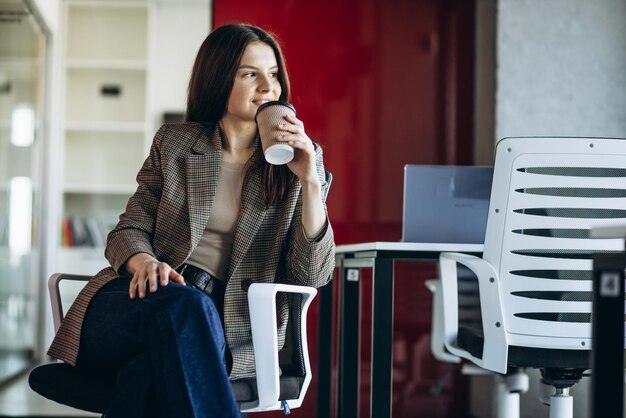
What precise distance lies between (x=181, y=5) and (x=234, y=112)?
4.44m

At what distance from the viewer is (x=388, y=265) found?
224 cm

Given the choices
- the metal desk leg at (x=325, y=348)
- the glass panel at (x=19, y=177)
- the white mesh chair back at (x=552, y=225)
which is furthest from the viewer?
the glass panel at (x=19, y=177)

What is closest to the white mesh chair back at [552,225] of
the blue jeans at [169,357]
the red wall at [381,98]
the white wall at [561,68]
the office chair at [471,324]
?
the office chair at [471,324]

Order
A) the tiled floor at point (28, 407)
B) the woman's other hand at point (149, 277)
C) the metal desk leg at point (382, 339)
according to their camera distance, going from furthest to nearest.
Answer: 1. the tiled floor at point (28, 407)
2. the metal desk leg at point (382, 339)
3. the woman's other hand at point (149, 277)

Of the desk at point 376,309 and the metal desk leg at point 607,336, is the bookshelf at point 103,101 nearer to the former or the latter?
the desk at point 376,309

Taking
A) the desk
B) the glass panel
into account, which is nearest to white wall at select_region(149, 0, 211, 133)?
the glass panel

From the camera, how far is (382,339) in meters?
2.20

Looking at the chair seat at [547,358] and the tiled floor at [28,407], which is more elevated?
the chair seat at [547,358]

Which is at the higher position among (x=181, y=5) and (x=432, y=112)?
(x=181, y=5)

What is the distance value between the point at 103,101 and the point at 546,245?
4.91 meters

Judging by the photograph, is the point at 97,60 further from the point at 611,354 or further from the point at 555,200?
the point at 611,354

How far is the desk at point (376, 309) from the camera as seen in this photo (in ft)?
7.17

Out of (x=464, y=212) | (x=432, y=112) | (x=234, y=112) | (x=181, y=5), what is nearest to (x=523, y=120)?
→ (x=432, y=112)

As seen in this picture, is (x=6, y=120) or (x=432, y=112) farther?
(x=6, y=120)
